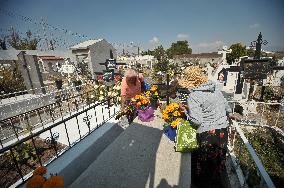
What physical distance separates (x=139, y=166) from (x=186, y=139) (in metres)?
1.02

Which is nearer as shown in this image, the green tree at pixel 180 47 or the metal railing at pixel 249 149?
the metal railing at pixel 249 149

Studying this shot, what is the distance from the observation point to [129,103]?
5.27m

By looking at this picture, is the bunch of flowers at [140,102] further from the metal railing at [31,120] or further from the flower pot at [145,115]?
the metal railing at [31,120]

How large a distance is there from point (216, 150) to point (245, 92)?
9.94m

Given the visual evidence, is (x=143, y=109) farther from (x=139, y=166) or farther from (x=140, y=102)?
(x=139, y=166)

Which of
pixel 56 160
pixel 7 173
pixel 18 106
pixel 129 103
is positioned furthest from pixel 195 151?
pixel 18 106

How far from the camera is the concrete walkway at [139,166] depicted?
108 inches

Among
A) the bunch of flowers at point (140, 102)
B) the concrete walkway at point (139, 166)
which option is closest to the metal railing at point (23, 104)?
the bunch of flowers at point (140, 102)

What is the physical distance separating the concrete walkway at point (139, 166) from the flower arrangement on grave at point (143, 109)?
0.77 m

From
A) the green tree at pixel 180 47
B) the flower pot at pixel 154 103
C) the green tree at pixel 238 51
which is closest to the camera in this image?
the flower pot at pixel 154 103

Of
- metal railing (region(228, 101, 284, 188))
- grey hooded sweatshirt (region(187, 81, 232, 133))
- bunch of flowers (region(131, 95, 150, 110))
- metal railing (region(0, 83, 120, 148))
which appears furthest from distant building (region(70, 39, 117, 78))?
grey hooded sweatshirt (region(187, 81, 232, 133))

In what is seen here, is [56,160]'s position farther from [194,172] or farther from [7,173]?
[194,172]

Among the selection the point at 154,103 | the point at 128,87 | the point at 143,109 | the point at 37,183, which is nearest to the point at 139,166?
the point at 37,183

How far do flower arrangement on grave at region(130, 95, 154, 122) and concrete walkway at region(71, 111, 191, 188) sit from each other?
0.77 meters
